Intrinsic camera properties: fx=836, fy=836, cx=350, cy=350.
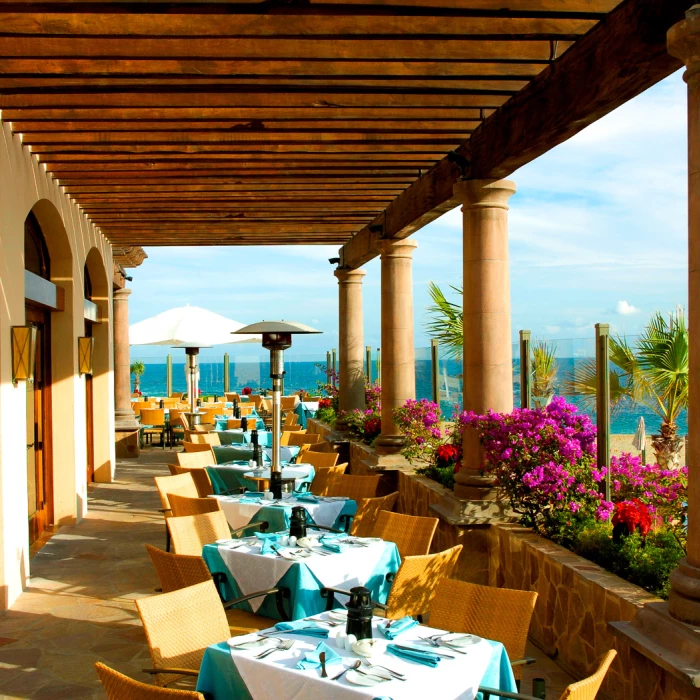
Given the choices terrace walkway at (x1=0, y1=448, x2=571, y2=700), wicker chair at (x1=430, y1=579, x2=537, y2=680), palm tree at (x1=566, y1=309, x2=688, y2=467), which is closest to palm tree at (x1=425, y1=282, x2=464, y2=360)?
palm tree at (x1=566, y1=309, x2=688, y2=467)

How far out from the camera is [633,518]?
4.99 m

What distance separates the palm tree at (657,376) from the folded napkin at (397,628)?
4097mm

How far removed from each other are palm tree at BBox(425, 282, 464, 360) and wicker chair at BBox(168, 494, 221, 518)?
6.11 m

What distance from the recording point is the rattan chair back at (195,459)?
372 inches

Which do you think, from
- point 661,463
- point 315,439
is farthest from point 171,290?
point 661,463

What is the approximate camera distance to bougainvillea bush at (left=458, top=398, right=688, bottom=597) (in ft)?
16.5

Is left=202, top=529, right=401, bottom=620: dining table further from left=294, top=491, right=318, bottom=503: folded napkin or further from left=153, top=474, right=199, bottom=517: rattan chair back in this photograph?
left=153, top=474, right=199, bottom=517: rattan chair back

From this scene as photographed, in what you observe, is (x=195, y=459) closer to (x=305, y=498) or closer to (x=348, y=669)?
(x=305, y=498)

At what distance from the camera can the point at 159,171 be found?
808 centimetres

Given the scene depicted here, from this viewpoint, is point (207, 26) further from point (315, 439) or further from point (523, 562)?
point (315, 439)

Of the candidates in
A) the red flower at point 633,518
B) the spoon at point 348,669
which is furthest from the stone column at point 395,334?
the spoon at point 348,669

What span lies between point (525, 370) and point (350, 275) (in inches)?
266

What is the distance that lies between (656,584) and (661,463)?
11.0 feet

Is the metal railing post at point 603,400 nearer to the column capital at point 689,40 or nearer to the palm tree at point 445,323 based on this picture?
the column capital at point 689,40
